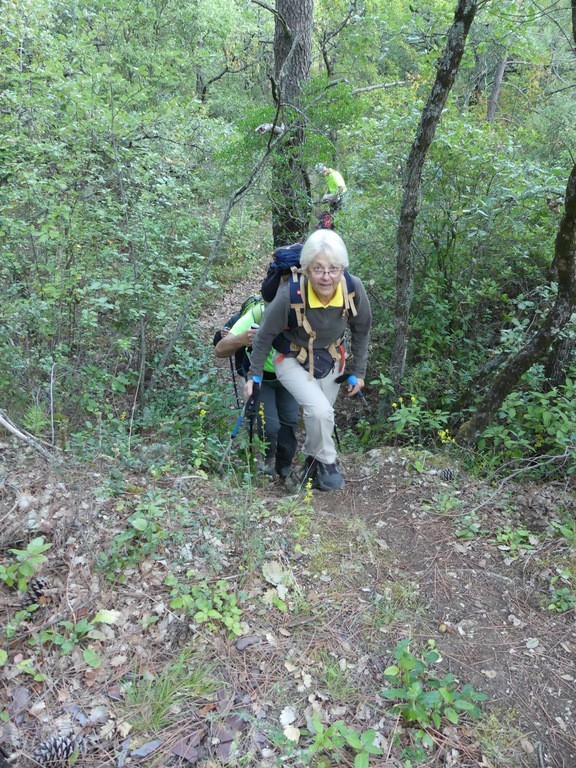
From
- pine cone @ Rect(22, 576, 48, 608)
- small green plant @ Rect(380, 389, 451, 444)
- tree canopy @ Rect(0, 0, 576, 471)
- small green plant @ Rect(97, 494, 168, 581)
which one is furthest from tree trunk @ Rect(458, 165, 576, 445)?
pine cone @ Rect(22, 576, 48, 608)

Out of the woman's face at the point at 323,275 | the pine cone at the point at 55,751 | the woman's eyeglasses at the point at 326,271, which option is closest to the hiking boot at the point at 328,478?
the woman's face at the point at 323,275

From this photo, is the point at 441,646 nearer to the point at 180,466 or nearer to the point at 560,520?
the point at 560,520

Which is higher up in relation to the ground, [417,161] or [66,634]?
[417,161]

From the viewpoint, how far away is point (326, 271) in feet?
12.0

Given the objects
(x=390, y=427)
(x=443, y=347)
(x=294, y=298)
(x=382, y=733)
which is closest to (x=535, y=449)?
(x=390, y=427)

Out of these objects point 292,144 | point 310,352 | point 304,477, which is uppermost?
point 292,144

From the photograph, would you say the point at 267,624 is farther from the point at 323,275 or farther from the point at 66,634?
the point at 323,275

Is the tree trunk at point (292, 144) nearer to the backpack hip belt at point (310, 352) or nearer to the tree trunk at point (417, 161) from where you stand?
the tree trunk at point (417, 161)

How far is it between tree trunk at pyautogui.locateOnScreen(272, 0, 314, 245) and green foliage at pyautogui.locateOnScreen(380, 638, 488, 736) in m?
5.53

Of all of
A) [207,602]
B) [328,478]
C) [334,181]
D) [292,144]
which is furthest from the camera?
[292,144]

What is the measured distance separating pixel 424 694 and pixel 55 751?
174 centimetres

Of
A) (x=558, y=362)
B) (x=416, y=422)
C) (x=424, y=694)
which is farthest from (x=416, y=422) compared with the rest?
(x=424, y=694)

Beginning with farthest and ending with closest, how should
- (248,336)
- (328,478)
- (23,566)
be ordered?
1. (328,478)
2. (248,336)
3. (23,566)

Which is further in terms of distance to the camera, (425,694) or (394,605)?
(394,605)
